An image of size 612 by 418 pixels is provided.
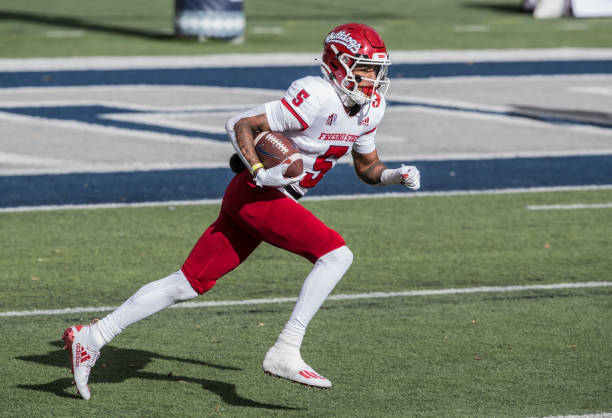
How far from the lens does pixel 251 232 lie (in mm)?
5766

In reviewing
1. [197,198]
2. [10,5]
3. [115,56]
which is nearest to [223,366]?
[197,198]

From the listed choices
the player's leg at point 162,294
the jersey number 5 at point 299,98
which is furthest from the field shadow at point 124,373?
the jersey number 5 at point 299,98

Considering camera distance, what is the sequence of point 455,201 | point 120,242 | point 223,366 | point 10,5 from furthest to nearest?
point 10,5 → point 455,201 → point 120,242 → point 223,366

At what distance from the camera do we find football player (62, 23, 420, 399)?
5.59m

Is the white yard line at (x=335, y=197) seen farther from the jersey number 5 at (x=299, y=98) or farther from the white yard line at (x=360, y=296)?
the jersey number 5 at (x=299, y=98)

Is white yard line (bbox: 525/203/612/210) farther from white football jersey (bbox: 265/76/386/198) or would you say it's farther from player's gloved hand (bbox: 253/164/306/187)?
player's gloved hand (bbox: 253/164/306/187)

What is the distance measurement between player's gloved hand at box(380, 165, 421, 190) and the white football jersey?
29 cm

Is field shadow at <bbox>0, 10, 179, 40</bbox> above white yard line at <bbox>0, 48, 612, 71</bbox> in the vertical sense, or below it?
below

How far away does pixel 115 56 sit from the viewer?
20.0m

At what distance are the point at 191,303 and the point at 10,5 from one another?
23052 mm

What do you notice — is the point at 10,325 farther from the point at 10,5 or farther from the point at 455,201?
the point at 10,5

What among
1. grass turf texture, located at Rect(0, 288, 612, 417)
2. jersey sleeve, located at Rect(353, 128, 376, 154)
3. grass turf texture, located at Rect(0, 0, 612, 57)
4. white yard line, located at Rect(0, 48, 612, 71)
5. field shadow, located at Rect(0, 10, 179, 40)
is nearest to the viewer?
grass turf texture, located at Rect(0, 288, 612, 417)

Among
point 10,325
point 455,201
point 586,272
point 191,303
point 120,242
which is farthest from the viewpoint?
point 455,201

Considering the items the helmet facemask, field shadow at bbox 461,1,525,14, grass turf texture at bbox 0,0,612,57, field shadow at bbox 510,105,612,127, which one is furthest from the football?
field shadow at bbox 461,1,525,14
